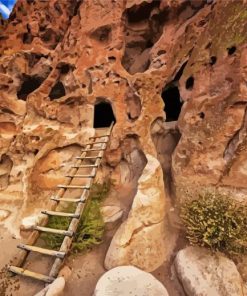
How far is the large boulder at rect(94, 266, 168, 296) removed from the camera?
296cm

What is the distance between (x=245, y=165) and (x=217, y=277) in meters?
2.19

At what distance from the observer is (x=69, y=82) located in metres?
7.57

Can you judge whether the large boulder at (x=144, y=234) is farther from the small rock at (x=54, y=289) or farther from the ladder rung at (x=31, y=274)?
the ladder rung at (x=31, y=274)

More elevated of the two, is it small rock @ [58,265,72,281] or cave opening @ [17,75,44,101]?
cave opening @ [17,75,44,101]

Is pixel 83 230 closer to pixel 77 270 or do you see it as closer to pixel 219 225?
pixel 77 270

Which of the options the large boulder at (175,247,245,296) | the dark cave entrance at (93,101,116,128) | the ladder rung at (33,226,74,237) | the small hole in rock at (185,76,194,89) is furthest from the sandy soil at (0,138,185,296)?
the dark cave entrance at (93,101,116,128)

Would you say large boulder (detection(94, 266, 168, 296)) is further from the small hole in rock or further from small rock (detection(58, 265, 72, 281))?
the small hole in rock

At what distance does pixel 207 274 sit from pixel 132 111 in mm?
4403

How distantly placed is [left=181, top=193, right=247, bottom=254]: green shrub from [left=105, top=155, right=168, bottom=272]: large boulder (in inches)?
22.3

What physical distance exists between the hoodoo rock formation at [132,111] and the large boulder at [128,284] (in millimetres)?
430

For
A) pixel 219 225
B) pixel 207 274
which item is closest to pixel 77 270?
pixel 207 274

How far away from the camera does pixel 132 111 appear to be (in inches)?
262

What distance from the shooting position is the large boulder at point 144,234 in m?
3.83

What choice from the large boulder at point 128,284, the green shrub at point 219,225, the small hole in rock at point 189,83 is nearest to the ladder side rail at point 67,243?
the large boulder at point 128,284
